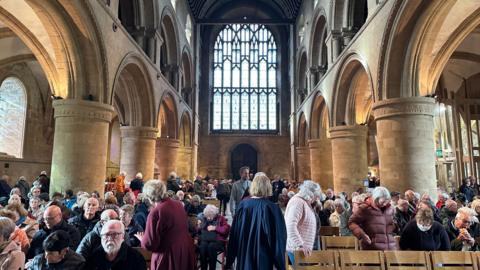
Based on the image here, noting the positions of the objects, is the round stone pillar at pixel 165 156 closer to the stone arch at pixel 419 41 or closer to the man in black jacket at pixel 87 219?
the stone arch at pixel 419 41

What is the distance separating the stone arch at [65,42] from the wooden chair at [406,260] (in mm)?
7547

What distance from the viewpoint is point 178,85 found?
1806cm

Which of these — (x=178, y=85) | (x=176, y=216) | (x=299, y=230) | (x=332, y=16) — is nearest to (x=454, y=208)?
(x=299, y=230)

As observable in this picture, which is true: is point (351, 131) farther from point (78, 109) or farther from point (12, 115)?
point (12, 115)

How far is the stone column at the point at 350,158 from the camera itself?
12227 millimetres

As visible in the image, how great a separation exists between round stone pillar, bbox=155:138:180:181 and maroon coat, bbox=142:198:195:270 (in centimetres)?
1444

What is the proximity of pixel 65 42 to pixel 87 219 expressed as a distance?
563cm

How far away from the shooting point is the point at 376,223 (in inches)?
149

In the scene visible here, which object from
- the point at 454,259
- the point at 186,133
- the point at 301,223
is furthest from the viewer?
the point at 186,133

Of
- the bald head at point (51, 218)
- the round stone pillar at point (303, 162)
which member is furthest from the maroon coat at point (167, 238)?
the round stone pillar at point (303, 162)

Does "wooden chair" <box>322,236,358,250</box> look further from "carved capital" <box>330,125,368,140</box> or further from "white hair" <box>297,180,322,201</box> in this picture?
Result: "carved capital" <box>330,125,368,140</box>

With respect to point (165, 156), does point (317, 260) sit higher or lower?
lower

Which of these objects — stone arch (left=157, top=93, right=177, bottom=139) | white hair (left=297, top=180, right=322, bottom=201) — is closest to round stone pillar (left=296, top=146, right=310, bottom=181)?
stone arch (left=157, top=93, right=177, bottom=139)

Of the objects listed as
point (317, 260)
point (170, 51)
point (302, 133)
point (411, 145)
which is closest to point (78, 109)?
point (317, 260)
